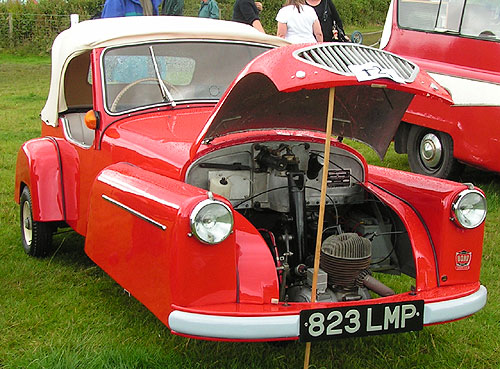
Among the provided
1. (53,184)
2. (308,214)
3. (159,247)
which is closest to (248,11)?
(53,184)

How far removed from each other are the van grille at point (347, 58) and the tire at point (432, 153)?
154 inches

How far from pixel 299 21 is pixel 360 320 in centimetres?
492

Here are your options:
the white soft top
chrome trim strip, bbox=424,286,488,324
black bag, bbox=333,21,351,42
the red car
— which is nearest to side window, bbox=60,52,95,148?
the white soft top

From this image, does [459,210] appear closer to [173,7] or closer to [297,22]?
[297,22]

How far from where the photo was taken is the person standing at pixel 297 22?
7.30m

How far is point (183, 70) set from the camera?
4.45m

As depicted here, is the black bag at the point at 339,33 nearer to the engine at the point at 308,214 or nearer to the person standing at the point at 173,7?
the person standing at the point at 173,7

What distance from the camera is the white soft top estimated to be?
4.44 metres

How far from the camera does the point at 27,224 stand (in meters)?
5.05

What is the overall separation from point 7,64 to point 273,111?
16301 mm

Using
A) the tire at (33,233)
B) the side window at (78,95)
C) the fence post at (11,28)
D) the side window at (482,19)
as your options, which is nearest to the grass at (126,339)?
the tire at (33,233)

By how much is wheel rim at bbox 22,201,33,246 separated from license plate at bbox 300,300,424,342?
2.77 meters

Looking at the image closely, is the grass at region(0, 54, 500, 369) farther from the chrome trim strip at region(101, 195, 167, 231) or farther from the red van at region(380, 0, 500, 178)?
the red van at region(380, 0, 500, 178)

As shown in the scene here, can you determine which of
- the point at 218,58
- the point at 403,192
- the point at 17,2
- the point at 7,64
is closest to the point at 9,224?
the point at 218,58
